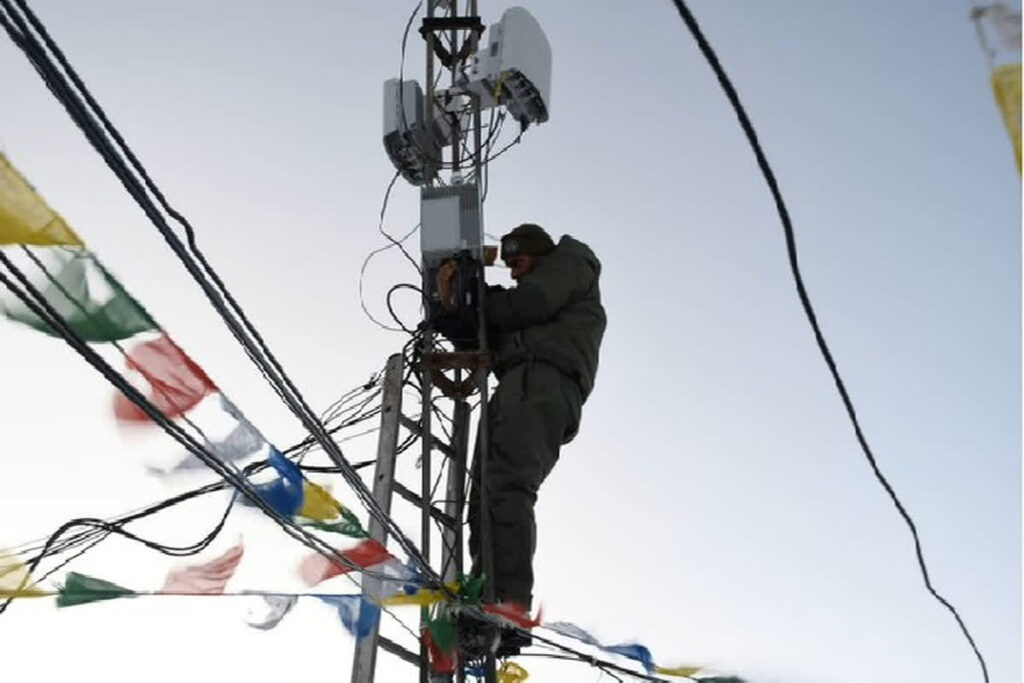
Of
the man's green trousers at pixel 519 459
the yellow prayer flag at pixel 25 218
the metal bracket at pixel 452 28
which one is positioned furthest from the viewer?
the metal bracket at pixel 452 28

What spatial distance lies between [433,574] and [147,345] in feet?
5.89

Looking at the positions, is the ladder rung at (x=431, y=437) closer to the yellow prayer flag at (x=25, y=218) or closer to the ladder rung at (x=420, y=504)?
the ladder rung at (x=420, y=504)

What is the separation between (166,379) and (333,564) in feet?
4.34

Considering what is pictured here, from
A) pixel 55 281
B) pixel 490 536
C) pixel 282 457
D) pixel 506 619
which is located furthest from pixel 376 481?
pixel 55 281

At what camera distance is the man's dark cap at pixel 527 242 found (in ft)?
18.8

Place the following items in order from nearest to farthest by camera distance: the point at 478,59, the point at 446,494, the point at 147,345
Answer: the point at 147,345, the point at 446,494, the point at 478,59

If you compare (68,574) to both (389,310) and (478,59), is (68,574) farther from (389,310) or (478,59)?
(478,59)

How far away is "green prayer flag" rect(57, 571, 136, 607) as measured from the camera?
3.92 metres

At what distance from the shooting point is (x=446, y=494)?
5.42 m

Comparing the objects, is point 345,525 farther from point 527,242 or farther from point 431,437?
point 527,242

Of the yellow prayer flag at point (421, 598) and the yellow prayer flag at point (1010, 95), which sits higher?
the yellow prayer flag at point (421, 598)

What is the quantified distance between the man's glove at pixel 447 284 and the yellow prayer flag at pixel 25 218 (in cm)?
297

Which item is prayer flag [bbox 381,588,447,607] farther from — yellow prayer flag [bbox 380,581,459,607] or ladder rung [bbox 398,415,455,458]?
ladder rung [bbox 398,415,455,458]

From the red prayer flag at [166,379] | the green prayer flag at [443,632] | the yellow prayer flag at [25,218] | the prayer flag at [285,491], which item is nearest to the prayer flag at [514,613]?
the green prayer flag at [443,632]
